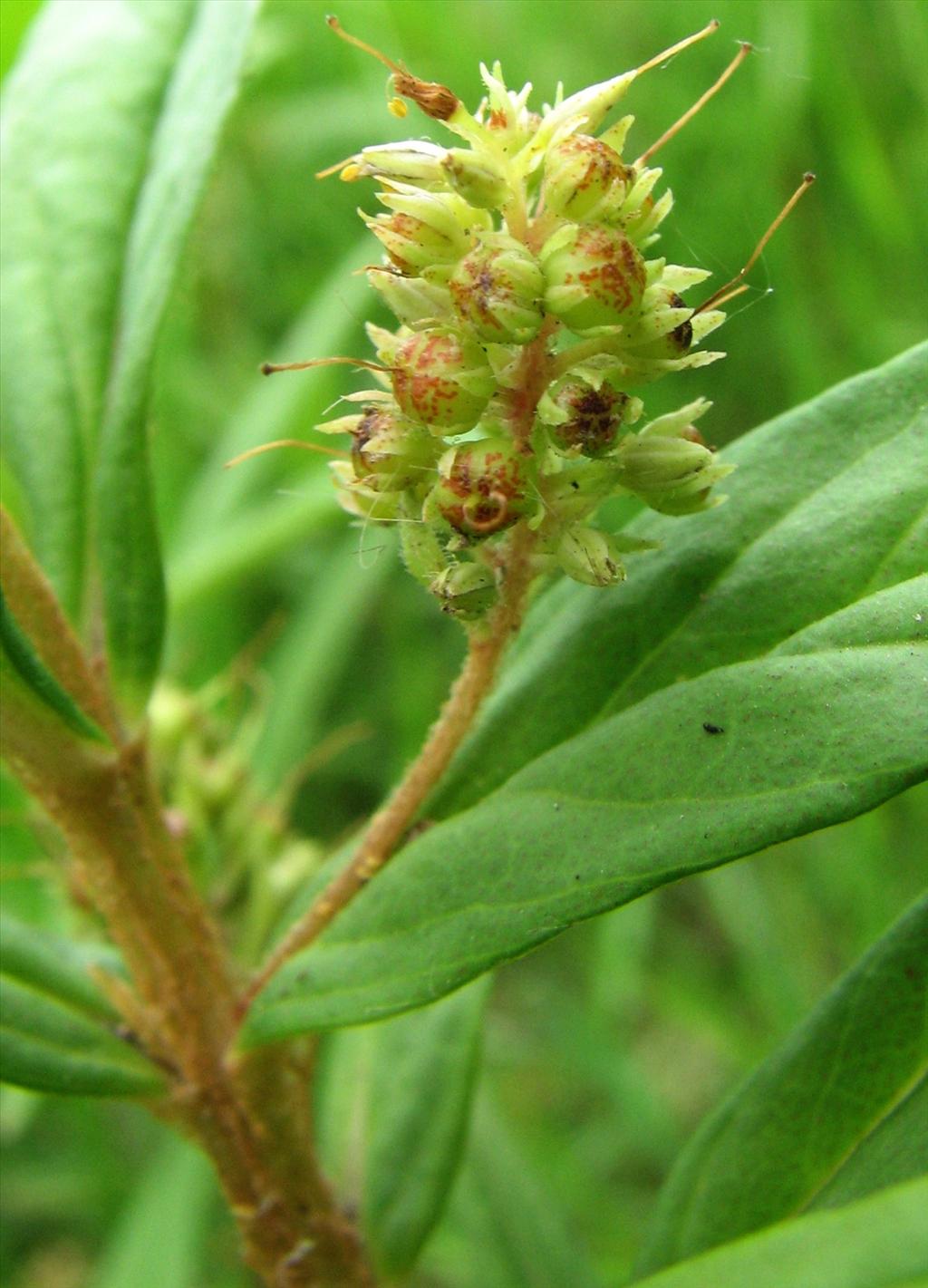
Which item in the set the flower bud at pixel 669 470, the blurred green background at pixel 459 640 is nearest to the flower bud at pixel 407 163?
the flower bud at pixel 669 470

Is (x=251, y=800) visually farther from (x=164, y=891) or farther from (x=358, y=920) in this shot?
(x=358, y=920)

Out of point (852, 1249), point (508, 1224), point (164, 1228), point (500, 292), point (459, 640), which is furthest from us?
point (459, 640)

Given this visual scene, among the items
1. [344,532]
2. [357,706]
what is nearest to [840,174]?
[344,532]

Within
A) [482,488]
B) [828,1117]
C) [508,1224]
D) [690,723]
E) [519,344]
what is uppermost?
[519,344]

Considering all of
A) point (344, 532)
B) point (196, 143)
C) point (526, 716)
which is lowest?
point (344, 532)

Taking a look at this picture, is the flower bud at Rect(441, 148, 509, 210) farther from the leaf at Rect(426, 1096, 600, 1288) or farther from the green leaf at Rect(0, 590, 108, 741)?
the leaf at Rect(426, 1096, 600, 1288)

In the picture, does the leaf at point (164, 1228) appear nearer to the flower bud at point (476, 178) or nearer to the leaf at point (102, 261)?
the leaf at point (102, 261)

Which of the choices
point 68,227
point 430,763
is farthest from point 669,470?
point 68,227

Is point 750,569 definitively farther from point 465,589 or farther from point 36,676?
point 36,676
